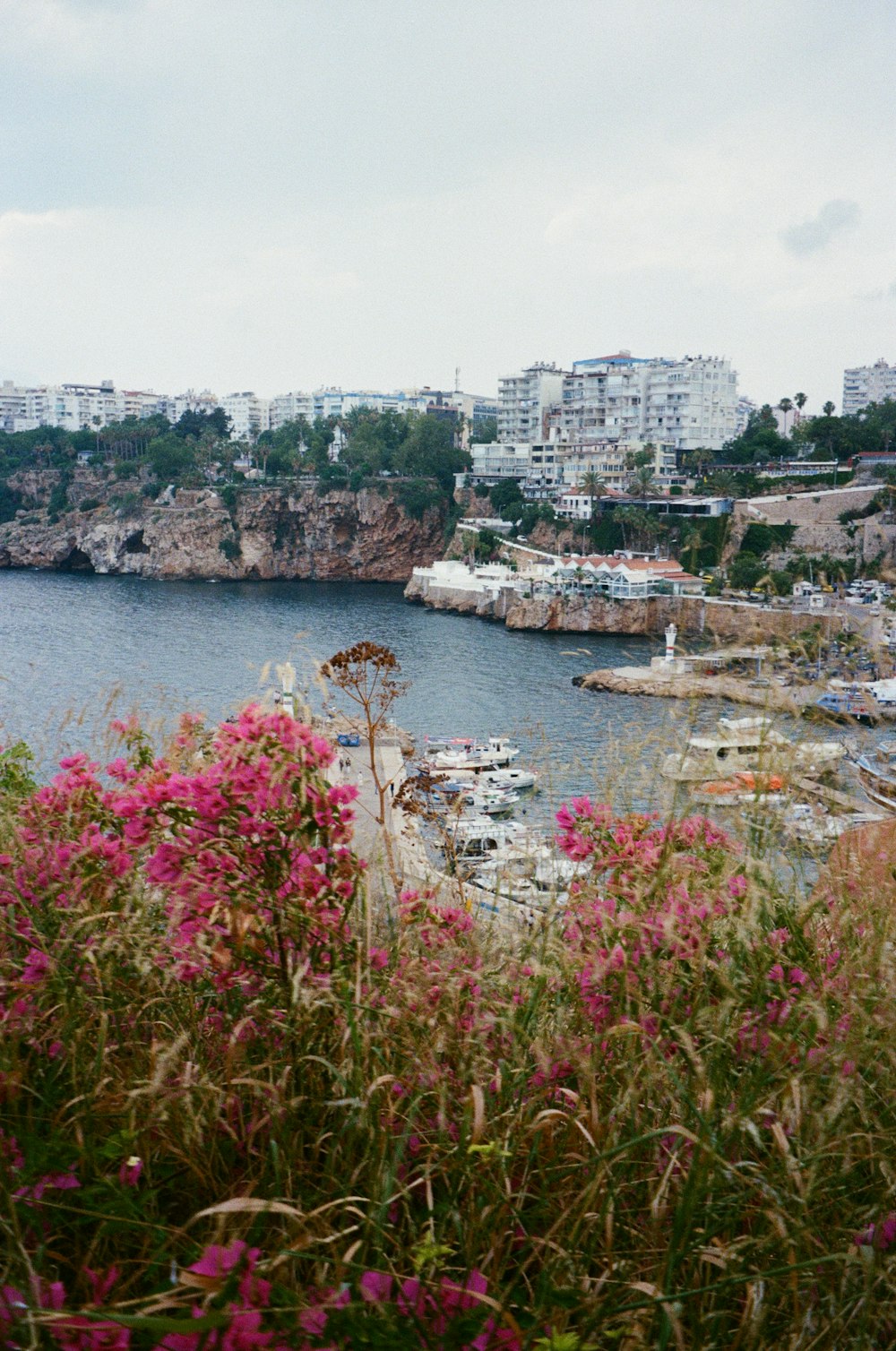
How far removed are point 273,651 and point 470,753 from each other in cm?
817

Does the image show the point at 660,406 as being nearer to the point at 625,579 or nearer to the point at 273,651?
the point at 625,579

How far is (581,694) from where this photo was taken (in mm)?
17422

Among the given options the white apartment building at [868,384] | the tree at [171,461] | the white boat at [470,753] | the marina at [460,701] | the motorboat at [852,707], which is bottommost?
the white boat at [470,753]

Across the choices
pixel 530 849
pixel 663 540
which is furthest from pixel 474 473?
pixel 530 849

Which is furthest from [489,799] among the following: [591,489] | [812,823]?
[591,489]

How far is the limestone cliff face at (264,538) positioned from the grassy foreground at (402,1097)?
111ft

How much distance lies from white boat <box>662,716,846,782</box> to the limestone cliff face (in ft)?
110

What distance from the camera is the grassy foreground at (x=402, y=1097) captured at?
29.2 inches

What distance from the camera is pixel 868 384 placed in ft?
198

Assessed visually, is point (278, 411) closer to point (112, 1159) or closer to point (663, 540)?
point (663, 540)

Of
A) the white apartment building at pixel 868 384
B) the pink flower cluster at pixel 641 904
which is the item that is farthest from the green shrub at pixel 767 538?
the white apartment building at pixel 868 384

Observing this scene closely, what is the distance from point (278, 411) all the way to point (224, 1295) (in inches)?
2417

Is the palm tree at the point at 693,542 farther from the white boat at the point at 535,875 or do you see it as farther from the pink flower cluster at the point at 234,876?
the pink flower cluster at the point at 234,876

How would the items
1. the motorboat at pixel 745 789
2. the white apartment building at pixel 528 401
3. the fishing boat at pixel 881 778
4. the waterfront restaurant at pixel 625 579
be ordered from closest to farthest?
the motorboat at pixel 745 789 < the fishing boat at pixel 881 778 < the waterfront restaurant at pixel 625 579 < the white apartment building at pixel 528 401
